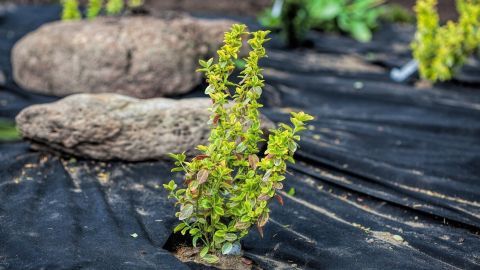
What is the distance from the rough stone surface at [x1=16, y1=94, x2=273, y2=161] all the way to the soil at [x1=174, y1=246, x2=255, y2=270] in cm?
113

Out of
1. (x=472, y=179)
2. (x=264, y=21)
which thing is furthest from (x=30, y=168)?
(x=264, y=21)

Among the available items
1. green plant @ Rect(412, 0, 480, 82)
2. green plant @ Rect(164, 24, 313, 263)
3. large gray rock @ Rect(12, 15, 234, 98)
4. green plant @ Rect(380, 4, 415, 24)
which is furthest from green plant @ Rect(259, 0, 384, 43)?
green plant @ Rect(164, 24, 313, 263)

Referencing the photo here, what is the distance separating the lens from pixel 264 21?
7.93m

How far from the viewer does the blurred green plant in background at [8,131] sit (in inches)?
157

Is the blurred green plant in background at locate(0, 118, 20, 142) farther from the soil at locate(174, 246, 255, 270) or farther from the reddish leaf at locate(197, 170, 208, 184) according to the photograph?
the reddish leaf at locate(197, 170, 208, 184)

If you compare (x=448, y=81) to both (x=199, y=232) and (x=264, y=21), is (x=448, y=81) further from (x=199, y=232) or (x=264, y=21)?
(x=199, y=232)

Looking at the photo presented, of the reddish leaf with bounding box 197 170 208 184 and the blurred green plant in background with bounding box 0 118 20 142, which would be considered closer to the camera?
the reddish leaf with bounding box 197 170 208 184

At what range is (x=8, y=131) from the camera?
13.5 feet

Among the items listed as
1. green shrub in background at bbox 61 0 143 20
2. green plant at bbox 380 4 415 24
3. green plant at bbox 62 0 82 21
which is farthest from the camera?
green plant at bbox 380 4 415 24

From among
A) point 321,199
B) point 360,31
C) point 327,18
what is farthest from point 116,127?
point 327,18

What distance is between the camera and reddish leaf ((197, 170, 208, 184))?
Answer: 2277mm

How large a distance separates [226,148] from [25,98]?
10.5 feet

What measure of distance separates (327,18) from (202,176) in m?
6.38

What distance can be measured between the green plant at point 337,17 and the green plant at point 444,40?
1.88 m
